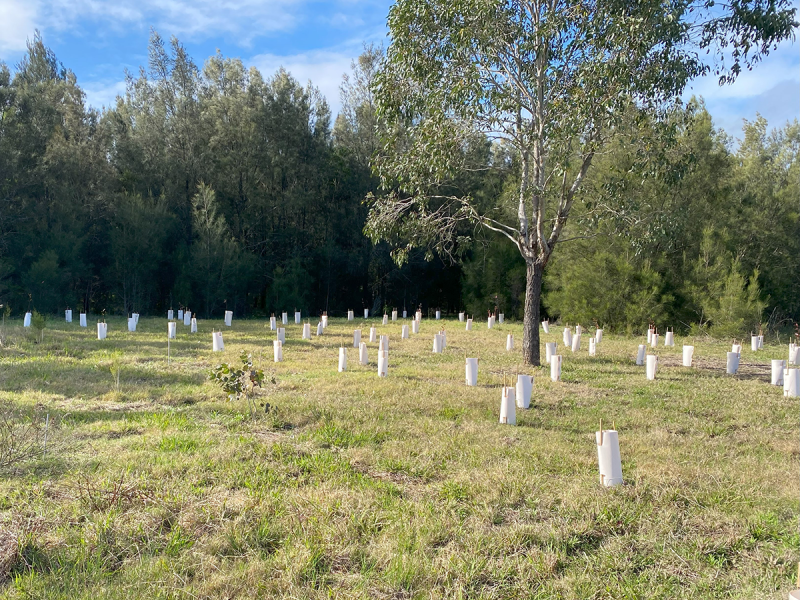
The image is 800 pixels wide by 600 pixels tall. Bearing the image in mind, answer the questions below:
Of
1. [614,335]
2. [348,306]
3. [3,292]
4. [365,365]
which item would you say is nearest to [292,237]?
[348,306]

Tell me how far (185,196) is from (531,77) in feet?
66.3

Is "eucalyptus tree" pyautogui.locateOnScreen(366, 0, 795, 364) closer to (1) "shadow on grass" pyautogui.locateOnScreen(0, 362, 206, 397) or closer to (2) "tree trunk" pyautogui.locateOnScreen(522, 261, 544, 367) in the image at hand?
(2) "tree trunk" pyautogui.locateOnScreen(522, 261, 544, 367)

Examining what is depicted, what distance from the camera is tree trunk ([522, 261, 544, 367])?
38.9 feet

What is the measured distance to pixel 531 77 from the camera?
36.2ft

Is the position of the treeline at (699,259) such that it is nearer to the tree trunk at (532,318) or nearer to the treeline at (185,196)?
the tree trunk at (532,318)

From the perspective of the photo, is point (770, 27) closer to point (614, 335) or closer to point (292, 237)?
point (614, 335)

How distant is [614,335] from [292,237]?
53.9 feet

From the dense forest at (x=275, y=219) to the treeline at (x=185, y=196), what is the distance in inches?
→ 3.0

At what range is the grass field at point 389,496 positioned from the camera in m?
3.35

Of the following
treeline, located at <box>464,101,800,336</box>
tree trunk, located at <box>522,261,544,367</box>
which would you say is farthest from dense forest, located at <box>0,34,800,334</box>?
tree trunk, located at <box>522,261,544,367</box>

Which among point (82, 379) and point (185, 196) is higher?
point (185, 196)

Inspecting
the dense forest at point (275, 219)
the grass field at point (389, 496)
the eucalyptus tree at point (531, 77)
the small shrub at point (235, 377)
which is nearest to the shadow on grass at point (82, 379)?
the grass field at point (389, 496)

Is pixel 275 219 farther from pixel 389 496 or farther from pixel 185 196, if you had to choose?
pixel 389 496

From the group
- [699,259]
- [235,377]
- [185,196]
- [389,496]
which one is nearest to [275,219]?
[185,196]
